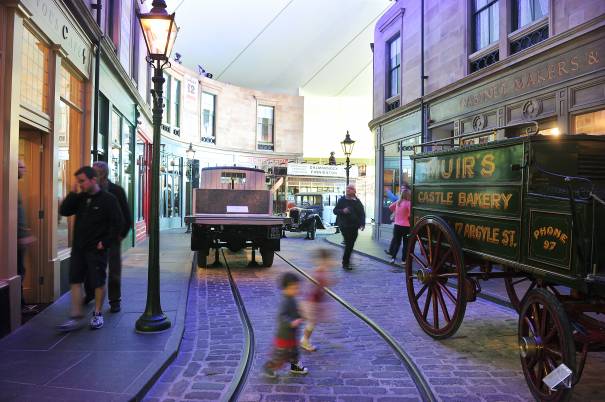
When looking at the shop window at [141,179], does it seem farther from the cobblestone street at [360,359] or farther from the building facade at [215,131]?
the cobblestone street at [360,359]

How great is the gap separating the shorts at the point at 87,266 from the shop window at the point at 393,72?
12.7 metres

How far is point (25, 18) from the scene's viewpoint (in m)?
5.66

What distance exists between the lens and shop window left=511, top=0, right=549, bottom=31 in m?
9.61

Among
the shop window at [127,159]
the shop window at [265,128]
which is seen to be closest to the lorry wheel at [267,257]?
the shop window at [127,159]

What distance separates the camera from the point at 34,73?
646 centimetres

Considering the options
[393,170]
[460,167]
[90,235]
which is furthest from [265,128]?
[460,167]

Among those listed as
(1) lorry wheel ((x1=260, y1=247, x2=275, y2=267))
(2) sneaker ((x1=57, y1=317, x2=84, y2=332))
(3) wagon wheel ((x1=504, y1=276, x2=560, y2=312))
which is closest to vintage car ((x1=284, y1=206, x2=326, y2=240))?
(1) lorry wheel ((x1=260, y1=247, x2=275, y2=267))

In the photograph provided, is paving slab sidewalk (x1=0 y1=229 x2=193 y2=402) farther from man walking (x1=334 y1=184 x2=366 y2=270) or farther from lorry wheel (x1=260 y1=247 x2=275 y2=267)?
man walking (x1=334 y1=184 x2=366 y2=270)

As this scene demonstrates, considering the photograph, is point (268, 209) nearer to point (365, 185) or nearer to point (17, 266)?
point (17, 266)

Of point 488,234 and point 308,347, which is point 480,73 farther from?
point 308,347

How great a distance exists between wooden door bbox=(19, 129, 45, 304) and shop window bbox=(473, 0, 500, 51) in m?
9.52

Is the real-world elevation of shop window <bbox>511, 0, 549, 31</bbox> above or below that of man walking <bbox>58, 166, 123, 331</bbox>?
above

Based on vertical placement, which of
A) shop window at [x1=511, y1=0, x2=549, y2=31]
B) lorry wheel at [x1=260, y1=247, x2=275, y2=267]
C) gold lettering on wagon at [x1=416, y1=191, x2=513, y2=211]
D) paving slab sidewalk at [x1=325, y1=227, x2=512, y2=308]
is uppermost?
shop window at [x1=511, y1=0, x2=549, y2=31]

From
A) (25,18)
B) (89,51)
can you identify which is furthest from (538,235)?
(89,51)
